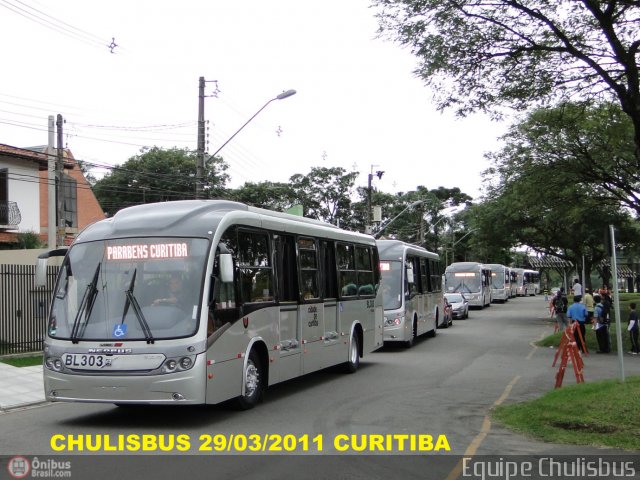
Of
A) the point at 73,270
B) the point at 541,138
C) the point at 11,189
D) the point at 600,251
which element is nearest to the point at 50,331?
the point at 73,270

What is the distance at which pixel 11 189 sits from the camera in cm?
2983

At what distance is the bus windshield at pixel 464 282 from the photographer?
4562 centimetres

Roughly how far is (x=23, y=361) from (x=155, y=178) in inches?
1449

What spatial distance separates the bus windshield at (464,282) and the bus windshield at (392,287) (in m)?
26.0

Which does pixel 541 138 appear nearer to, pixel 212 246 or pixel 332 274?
pixel 332 274

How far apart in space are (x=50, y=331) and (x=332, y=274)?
6.12 meters

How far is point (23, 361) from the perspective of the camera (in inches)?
624

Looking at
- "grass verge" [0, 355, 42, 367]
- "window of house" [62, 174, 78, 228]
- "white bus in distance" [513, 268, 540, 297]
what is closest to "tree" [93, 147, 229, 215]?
"window of house" [62, 174, 78, 228]

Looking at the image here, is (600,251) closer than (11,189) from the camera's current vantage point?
No

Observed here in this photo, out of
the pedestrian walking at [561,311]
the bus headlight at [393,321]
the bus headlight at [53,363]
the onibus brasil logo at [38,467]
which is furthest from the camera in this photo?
the pedestrian walking at [561,311]

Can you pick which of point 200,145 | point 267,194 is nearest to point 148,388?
point 200,145

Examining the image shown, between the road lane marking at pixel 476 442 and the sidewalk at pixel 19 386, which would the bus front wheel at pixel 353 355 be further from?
the sidewalk at pixel 19 386

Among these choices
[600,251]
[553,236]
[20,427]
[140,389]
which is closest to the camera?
[140,389]

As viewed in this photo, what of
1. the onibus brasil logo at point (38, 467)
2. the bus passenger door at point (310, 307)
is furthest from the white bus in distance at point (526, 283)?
the onibus brasil logo at point (38, 467)
